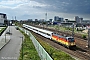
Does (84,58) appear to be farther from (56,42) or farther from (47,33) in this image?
(47,33)

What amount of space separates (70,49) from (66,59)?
545 inches

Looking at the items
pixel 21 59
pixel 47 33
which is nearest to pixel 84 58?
pixel 21 59

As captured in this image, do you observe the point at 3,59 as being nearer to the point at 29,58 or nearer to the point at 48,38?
the point at 29,58

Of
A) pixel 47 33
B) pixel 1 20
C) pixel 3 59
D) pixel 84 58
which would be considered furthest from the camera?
pixel 1 20

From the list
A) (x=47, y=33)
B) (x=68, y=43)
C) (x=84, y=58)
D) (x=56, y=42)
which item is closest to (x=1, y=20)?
(x=47, y=33)

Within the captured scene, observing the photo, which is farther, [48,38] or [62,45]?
[48,38]

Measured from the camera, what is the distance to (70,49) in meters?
40.4

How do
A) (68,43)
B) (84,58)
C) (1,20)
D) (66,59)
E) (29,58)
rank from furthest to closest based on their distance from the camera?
(1,20)
(68,43)
(84,58)
(66,59)
(29,58)

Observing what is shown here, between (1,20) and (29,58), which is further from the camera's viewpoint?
(1,20)

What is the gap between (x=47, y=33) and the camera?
195 ft

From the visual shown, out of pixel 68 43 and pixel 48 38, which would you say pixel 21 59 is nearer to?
pixel 68 43

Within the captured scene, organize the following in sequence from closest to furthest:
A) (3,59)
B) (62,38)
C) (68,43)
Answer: (3,59) < (68,43) < (62,38)

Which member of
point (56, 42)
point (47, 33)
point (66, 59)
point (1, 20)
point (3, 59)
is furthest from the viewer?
point (1, 20)

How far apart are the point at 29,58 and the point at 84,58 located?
1116cm
